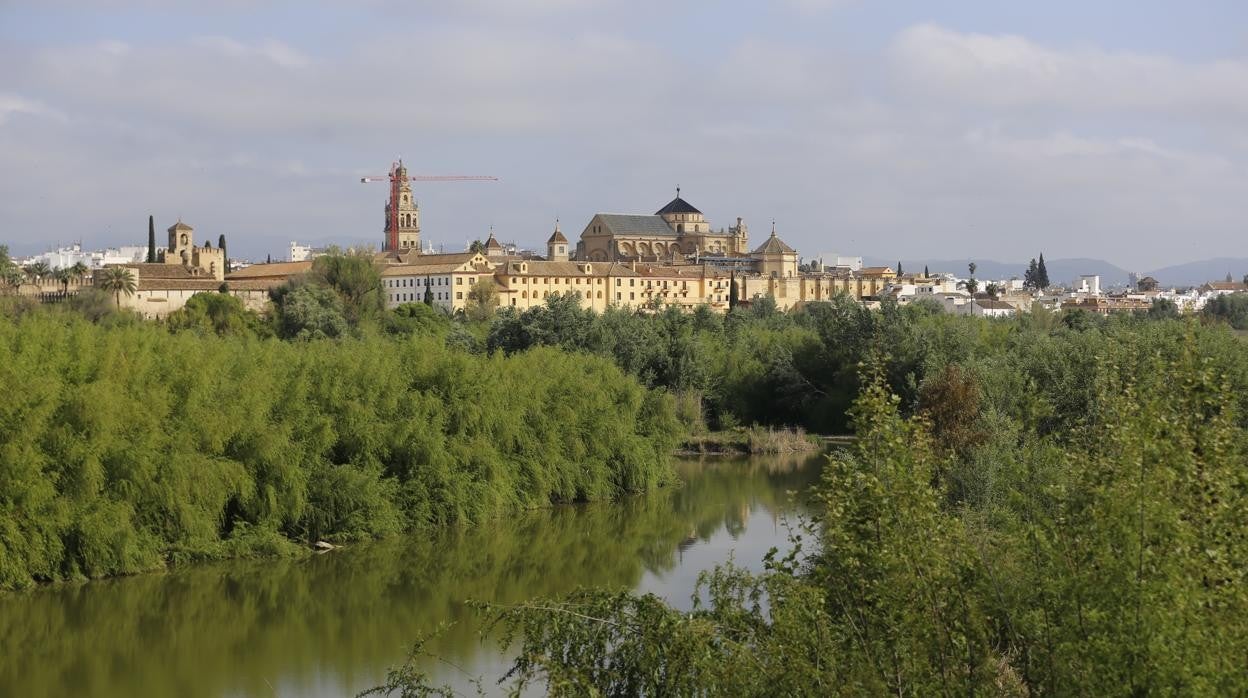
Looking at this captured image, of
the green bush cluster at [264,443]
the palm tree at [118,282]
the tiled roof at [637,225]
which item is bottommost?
the green bush cluster at [264,443]

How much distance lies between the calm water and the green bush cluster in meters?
0.57

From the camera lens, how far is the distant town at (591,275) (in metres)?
58.1

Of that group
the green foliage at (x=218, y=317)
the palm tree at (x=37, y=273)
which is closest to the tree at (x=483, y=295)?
the green foliage at (x=218, y=317)

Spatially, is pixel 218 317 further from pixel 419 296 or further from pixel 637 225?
pixel 637 225

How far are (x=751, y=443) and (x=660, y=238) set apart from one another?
68.7 metres

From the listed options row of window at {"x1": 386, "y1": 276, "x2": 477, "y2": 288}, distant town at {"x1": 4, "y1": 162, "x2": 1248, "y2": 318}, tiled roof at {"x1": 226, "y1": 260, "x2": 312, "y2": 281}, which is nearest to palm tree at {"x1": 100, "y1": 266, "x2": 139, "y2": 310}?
distant town at {"x1": 4, "y1": 162, "x2": 1248, "y2": 318}

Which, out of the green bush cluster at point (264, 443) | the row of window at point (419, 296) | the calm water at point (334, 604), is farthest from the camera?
the row of window at point (419, 296)

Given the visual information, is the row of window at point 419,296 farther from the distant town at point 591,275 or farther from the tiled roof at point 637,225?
the tiled roof at point 637,225

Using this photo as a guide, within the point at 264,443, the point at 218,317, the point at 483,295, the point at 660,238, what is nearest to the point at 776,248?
the point at 660,238

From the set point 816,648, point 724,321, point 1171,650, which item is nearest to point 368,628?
point 816,648

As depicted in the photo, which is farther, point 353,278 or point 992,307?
point 992,307

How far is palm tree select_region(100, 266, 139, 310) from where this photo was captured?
5334 centimetres

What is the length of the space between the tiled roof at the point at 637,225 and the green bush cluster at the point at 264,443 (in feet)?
238

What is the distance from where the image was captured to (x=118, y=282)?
175 ft
